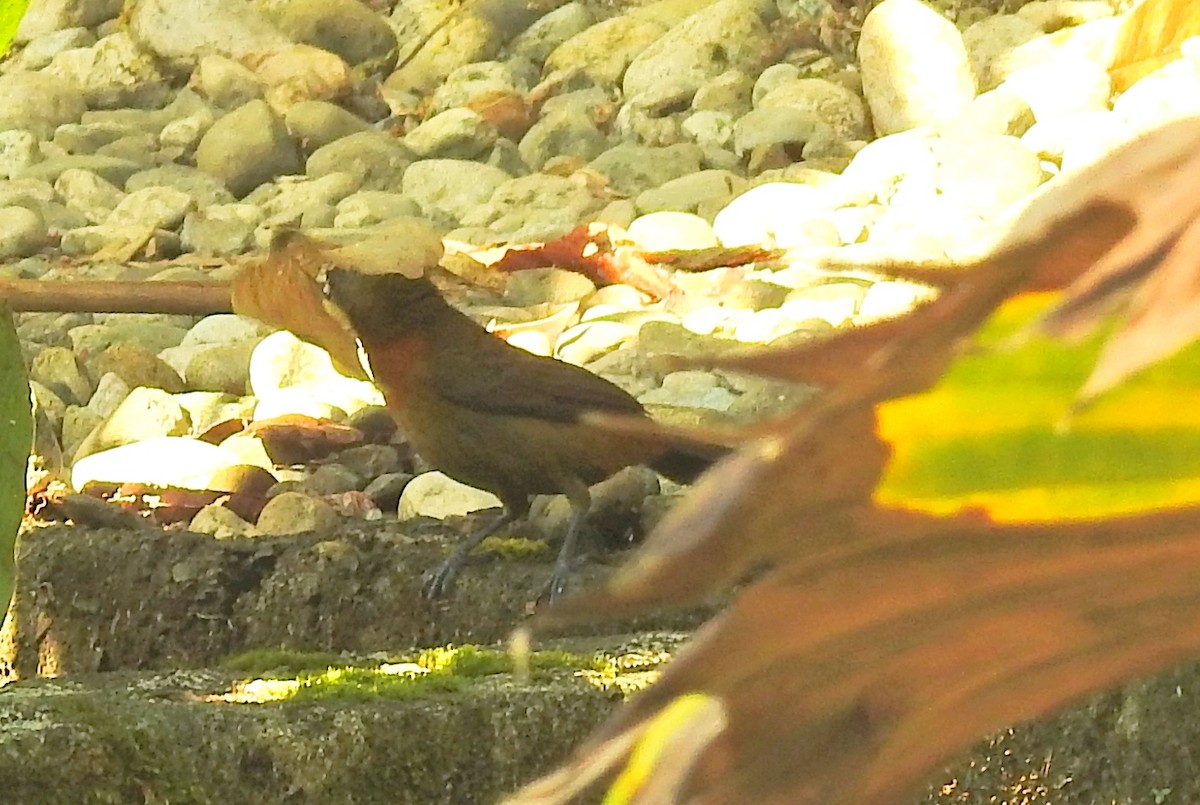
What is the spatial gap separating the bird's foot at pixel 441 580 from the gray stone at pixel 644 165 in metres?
3.30

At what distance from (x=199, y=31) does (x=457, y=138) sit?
1608mm

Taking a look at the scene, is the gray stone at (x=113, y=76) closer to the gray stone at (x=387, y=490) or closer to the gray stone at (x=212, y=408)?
the gray stone at (x=212, y=408)

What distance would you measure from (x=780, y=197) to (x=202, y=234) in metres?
1.92

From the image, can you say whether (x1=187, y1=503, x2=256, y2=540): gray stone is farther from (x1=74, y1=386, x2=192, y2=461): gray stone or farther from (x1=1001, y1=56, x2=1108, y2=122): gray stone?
(x1=1001, y1=56, x2=1108, y2=122): gray stone

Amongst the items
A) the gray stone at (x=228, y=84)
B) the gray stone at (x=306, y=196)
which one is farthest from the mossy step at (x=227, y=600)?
the gray stone at (x=228, y=84)

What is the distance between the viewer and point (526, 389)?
2984 mm

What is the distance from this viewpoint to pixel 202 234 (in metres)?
5.78

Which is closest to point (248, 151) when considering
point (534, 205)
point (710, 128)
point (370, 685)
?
point (534, 205)

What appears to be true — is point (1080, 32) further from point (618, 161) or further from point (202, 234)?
point (202, 234)

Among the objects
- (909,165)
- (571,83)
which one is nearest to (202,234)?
(571,83)

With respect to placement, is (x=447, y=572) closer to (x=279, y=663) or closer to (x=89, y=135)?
(x=279, y=663)

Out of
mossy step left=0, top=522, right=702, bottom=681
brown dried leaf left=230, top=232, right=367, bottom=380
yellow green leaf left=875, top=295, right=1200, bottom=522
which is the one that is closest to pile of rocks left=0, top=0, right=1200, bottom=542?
mossy step left=0, top=522, right=702, bottom=681

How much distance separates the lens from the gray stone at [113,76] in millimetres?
7316

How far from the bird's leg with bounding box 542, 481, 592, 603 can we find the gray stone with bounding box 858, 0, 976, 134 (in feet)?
10.7
